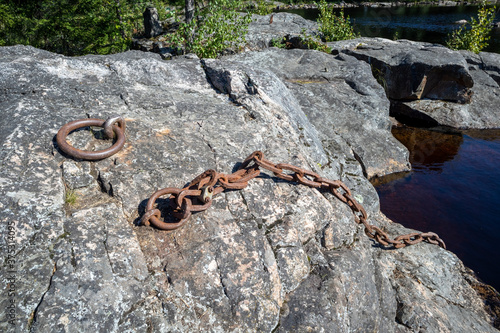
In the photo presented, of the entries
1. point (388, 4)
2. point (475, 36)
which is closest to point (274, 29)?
point (475, 36)

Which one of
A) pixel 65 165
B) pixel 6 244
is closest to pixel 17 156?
pixel 65 165

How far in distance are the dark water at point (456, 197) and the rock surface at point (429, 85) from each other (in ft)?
3.63

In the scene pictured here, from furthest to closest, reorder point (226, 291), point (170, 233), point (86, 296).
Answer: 1. point (170, 233)
2. point (226, 291)
3. point (86, 296)

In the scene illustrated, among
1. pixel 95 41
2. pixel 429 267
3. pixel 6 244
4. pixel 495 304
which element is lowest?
pixel 495 304

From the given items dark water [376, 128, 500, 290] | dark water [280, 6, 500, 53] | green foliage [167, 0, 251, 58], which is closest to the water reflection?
dark water [376, 128, 500, 290]

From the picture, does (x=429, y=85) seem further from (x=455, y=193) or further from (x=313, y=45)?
(x=455, y=193)

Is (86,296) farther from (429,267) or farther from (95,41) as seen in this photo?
(95,41)

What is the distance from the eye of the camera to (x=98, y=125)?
2771 millimetres

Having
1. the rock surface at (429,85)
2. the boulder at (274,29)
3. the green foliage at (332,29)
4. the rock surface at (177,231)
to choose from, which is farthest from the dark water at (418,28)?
the rock surface at (177,231)

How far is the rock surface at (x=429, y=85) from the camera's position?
9.14 metres

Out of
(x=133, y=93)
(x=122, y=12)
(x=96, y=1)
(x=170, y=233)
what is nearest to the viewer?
(x=170, y=233)

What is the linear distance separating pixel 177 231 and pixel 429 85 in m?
9.42

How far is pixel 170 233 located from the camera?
2.42m

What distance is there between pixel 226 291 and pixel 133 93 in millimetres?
2335
